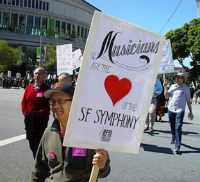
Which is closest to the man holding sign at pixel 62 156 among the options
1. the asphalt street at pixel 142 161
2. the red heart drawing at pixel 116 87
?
the red heart drawing at pixel 116 87

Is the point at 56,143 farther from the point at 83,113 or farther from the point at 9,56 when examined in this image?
the point at 9,56

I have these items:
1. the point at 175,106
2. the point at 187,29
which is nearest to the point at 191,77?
the point at 187,29

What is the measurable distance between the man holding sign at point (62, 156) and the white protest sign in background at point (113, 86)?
0.60 ft

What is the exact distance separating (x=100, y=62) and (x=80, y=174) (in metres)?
0.94

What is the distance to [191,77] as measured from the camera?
36.7m

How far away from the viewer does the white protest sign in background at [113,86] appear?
1910 mm

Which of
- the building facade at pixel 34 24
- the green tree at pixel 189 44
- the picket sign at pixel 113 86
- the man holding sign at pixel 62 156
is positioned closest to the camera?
the picket sign at pixel 113 86

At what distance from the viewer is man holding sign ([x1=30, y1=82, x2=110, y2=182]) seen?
2.25 m

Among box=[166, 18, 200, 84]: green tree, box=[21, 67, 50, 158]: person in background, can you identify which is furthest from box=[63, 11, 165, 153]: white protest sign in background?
box=[166, 18, 200, 84]: green tree

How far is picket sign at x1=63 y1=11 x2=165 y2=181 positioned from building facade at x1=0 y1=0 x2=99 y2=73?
201ft

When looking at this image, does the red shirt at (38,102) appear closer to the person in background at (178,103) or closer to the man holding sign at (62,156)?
the man holding sign at (62,156)

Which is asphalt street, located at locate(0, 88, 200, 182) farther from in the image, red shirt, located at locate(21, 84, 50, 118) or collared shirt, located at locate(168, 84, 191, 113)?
red shirt, located at locate(21, 84, 50, 118)

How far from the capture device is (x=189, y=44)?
108ft

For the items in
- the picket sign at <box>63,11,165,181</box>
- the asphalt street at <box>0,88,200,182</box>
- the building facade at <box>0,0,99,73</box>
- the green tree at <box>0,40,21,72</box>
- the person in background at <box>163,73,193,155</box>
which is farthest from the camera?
the building facade at <box>0,0,99,73</box>
